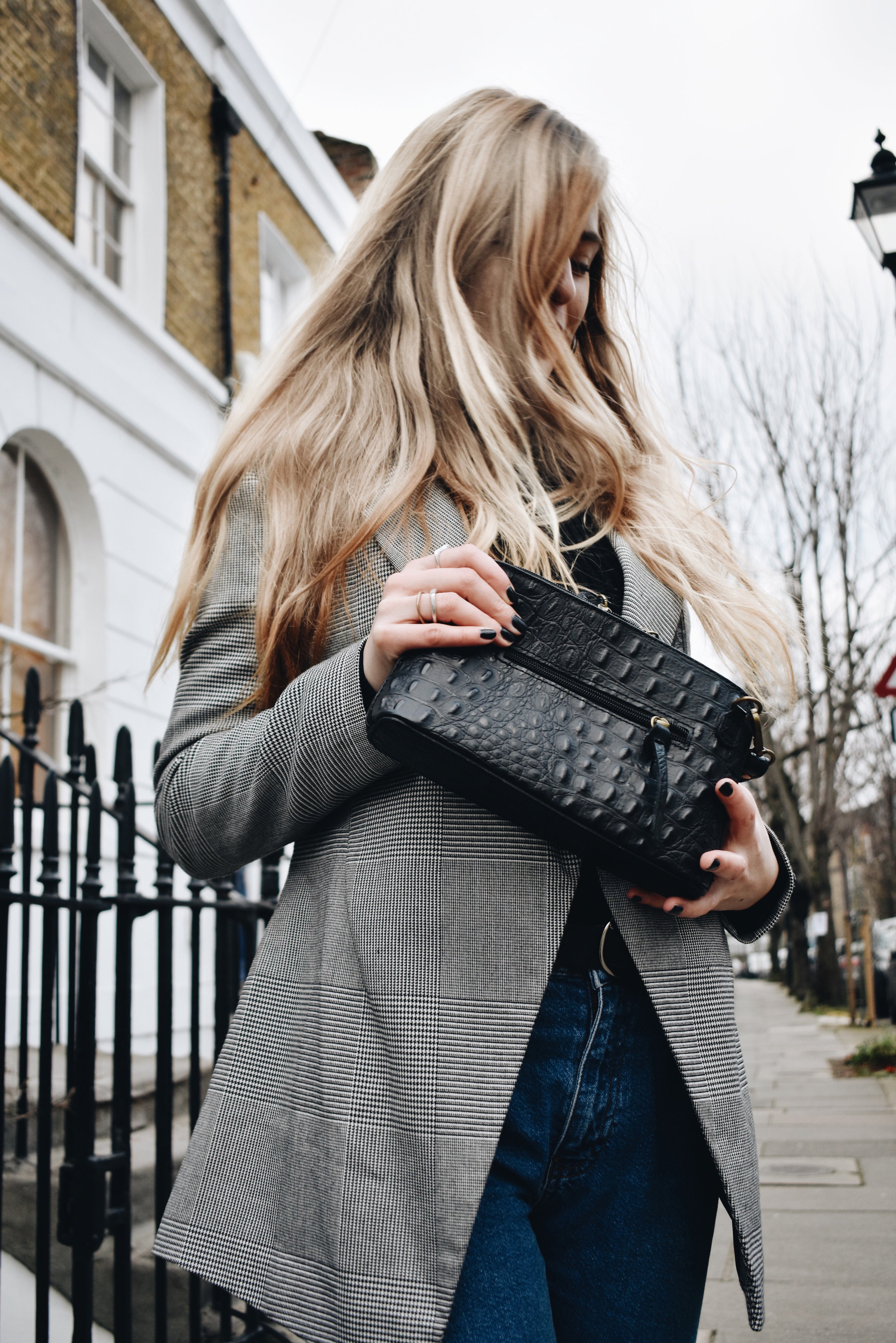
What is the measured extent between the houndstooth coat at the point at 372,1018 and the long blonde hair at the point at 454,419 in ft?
0.29

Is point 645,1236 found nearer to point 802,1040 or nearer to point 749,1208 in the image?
point 749,1208

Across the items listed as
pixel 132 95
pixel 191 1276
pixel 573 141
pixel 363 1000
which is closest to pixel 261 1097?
pixel 363 1000

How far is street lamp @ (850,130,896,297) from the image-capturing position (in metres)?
6.32

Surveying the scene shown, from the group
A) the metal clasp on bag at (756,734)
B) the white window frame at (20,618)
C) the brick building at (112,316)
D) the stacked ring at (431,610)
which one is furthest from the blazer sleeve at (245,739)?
the white window frame at (20,618)

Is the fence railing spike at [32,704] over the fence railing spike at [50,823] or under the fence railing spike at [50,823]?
over

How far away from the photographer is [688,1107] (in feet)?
4.02

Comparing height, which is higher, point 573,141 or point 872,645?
point 872,645

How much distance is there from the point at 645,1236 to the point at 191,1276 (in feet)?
7.71

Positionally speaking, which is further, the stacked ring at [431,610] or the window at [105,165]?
the window at [105,165]

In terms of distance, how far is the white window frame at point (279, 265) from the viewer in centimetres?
1122

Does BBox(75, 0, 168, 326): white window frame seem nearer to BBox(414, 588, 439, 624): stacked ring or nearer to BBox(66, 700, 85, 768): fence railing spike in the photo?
BBox(66, 700, 85, 768): fence railing spike

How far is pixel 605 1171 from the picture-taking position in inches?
46.1

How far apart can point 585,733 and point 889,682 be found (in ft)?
23.5

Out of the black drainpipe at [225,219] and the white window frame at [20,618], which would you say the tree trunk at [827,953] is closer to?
the black drainpipe at [225,219]
